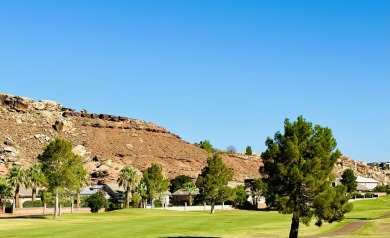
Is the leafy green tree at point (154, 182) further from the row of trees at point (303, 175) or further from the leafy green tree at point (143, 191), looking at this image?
the row of trees at point (303, 175)

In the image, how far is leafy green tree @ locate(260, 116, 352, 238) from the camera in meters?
41.2

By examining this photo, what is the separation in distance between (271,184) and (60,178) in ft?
170

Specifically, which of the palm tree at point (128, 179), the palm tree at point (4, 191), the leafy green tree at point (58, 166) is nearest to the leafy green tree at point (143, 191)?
the palm tree at point (128, 179)

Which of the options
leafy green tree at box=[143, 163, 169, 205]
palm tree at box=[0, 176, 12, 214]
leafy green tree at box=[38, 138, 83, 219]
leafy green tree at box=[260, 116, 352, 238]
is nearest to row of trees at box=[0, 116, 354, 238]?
leafy green tree at box=[260, 116, 352, 238]

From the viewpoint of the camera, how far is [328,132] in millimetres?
43281

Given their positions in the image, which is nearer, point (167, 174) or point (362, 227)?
point (362, 227)

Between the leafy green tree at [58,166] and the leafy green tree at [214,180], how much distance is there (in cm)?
3727

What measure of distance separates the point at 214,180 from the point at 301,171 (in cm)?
7377

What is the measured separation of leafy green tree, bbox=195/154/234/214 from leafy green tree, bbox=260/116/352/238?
7122cm

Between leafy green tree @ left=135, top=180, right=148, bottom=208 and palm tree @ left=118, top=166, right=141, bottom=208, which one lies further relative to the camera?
leafy green tree @ left=135, top=180, right=148, bottom=208

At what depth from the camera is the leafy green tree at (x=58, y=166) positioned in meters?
84.8

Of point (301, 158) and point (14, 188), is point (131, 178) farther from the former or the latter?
point (301, 158)

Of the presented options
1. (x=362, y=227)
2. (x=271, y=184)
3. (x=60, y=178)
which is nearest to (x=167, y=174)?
(x=60, y=178)

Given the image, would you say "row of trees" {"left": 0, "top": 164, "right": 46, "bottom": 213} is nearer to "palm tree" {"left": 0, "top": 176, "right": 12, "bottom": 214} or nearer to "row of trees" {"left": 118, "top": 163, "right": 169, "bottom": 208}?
"palm tree" {"left": 0, "top": 176, "right": 12, "bottom": 214}
